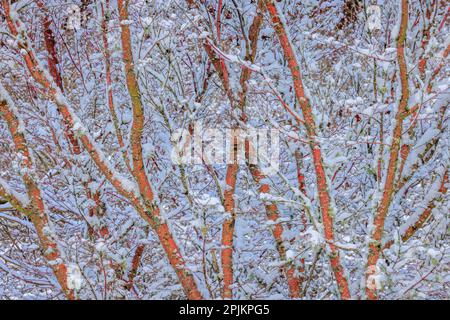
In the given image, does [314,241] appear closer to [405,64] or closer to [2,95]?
[405,64]

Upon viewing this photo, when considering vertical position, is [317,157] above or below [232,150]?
below

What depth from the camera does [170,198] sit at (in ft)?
19.8

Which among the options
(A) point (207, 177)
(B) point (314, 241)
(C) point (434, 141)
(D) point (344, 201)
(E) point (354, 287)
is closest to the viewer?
(B) point (314, 241)

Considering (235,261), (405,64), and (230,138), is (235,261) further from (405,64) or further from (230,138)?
(405,64)

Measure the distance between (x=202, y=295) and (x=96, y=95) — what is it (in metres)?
3.20

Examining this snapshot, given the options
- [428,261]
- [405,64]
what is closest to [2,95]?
[405,64]

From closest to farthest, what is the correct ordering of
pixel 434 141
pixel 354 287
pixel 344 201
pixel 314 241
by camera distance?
pixel 314 241
pixel 354 287
pixel 434 141
pixel 344 201

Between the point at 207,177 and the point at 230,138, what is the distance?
1027mm

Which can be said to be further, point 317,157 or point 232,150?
point 232,150

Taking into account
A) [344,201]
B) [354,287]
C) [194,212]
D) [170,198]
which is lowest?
[354,287]

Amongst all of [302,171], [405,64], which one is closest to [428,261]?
[405,64]

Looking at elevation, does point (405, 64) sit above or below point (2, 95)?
below

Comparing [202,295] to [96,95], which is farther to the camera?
[96,95]

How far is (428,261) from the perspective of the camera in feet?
12.1
